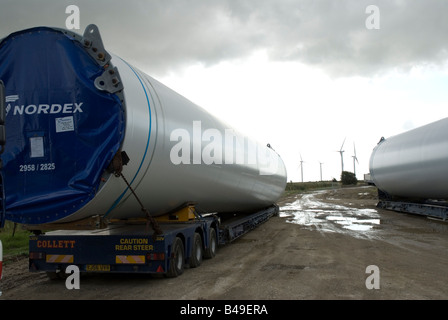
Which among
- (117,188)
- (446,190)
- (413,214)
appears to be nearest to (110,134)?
(117,188)

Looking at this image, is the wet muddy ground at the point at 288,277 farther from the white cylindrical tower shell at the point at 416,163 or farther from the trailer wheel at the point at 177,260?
the white cylindrical tower shell at the point at 416,163

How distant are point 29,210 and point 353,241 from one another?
10.5m

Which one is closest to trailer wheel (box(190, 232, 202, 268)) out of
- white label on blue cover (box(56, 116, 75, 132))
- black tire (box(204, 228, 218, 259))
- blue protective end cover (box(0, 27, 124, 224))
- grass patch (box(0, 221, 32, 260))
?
black tire (box(204, 228, 218, 259))

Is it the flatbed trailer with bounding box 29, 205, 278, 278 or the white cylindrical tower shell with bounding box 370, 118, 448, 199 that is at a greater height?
the white cylindrical tower shell with bounding box 370, 118, 448, 199

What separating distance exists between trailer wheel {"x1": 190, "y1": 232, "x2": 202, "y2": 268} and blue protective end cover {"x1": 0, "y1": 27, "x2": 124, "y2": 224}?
375 cm

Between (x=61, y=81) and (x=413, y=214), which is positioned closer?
(x=61, y=81)

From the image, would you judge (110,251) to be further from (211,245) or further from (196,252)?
(211,245)

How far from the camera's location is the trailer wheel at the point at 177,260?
321 inches

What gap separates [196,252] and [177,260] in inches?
46.5

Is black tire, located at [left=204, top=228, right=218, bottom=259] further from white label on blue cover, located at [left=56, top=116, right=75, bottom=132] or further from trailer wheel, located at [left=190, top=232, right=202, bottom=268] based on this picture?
white label on blue cover, located at [left=56, top=116, right=75, bottom=132]

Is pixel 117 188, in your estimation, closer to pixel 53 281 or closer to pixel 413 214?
pixel 53 281

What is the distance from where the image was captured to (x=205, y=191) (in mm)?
10406

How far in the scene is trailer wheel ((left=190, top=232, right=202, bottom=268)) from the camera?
9391mm

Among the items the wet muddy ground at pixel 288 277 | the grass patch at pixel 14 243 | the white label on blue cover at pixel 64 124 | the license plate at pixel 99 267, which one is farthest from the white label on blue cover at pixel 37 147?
the grass patch at pixel 14 243
